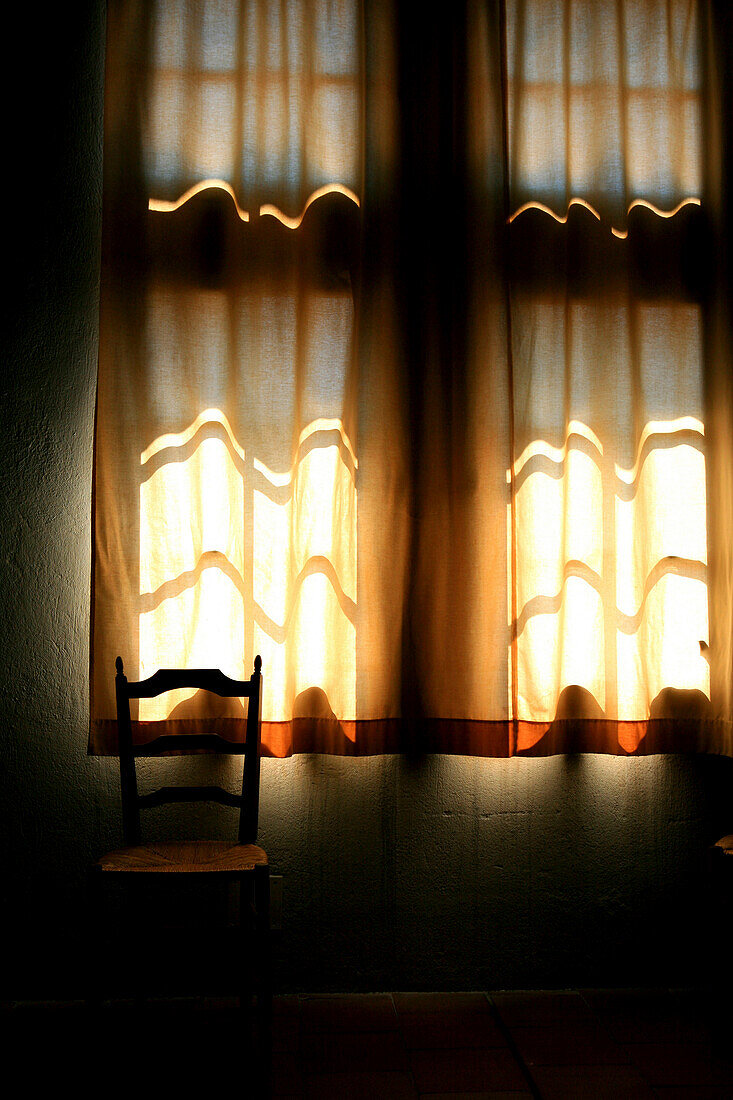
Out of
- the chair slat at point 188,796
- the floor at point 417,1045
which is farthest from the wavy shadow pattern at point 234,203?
the floor at point 417,1045

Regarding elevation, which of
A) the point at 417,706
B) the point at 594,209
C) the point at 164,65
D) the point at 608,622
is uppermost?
the point at 164,65

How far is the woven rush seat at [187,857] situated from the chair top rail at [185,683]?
1.32 feet

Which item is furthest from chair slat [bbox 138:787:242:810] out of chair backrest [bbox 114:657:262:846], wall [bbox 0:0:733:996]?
wall [bbox 0:0:733:996]

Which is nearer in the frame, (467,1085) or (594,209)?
(467,1085)

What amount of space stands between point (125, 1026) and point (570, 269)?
8.36 feet

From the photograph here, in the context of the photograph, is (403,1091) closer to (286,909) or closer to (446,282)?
(286,909)

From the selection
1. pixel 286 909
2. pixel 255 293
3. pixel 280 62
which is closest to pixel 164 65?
pixel 280 62

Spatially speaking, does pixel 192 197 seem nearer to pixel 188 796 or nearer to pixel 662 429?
pixel 662 429

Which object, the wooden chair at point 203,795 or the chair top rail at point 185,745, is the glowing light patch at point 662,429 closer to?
the wooden chair at point 203,795

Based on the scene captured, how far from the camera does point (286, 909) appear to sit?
103 inches

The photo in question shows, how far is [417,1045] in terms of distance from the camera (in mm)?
2322

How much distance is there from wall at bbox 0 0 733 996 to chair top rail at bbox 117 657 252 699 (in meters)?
0.32

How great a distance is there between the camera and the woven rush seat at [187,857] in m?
2.14

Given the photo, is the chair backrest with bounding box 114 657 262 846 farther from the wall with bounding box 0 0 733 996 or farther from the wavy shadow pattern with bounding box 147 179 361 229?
the wavy shadow pattern with bounding box 147 179 361 229
